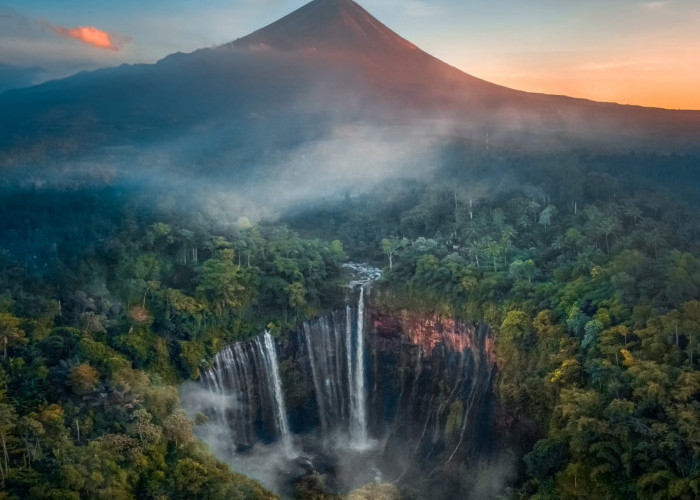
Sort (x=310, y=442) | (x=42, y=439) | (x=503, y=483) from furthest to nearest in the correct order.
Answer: (x=310, y=442) → (x=503, y=483) → (x=42, y=439)

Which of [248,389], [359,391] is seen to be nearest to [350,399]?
[359,391]

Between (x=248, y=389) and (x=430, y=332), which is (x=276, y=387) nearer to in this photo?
(x=248, y=389)

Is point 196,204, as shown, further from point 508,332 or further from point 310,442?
point 508,332

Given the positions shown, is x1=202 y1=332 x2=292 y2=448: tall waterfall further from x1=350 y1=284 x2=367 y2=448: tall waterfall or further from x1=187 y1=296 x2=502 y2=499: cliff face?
x1=350 y1=284 x2=367 y2=448: tall waterfall

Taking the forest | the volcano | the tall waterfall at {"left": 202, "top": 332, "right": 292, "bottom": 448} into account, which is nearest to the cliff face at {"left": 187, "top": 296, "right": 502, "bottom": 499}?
the tall waterfall at {"left": 202, "top": 332, "right": 292, "bottom": 448}

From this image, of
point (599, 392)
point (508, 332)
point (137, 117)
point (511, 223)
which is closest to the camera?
point (599, 392)

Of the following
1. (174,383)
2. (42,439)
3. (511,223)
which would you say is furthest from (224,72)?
(42,439)
